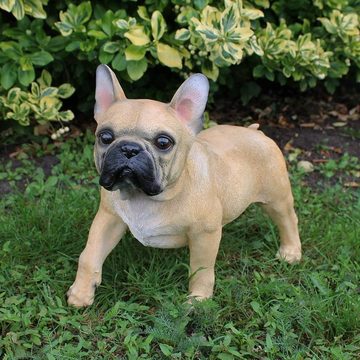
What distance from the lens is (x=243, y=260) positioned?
3.22 metres

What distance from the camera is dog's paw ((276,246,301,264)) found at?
322 centimetres

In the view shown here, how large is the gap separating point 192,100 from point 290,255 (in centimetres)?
117

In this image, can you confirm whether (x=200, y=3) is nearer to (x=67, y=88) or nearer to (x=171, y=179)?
(x=67, y=88)

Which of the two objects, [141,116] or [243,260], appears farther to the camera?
[243,260]

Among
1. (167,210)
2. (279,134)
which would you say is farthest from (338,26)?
(167,210)

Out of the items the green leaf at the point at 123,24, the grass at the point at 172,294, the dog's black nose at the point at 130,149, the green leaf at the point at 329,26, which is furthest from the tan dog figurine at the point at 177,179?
the green leaf at the point at 329,26

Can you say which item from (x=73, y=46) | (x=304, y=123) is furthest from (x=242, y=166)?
(x=304, y=123)

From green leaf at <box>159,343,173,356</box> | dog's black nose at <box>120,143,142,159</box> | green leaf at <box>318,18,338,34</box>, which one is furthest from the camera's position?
green leaf at <box>318,18,338,34</box>

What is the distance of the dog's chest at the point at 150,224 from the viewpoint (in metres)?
2.57

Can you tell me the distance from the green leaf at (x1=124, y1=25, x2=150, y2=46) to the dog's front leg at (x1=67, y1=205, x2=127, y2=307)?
3.92 ft

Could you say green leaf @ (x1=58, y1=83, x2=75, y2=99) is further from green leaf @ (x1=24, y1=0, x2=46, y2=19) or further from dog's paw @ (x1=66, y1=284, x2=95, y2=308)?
dog's paw @ (x1=66, y1=284, x2=95, y2=308)

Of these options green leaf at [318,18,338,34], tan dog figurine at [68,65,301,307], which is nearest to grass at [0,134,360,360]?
tan dog figurine at [68,65,301,307]

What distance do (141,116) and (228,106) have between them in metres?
2.85

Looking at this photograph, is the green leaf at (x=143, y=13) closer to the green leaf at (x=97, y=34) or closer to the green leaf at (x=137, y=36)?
the green leaf at (x=137, y=36)
